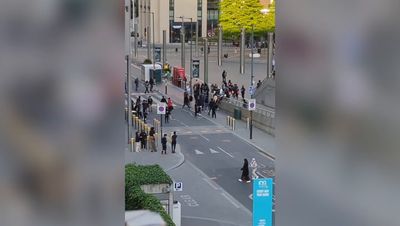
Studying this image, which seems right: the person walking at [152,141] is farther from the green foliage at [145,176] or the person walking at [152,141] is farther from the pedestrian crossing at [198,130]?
the green foliage at [145,176]

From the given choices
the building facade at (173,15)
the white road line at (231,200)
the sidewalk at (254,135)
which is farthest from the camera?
the building facade at (173,15)

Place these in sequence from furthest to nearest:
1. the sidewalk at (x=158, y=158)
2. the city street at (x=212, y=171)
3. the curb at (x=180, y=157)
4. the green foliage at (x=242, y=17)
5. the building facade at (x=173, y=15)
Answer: the building facade at (x=173, y=15) → the green foliage at (x=242, y=17) → the sidewalk at (x=158, y=158) → the curb at (x=180, y=157) → the city street at (x=212, y=171)

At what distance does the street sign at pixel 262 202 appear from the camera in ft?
50.8

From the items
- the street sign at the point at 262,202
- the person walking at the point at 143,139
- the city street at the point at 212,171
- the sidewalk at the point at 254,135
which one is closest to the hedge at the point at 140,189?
the street sign at the point at 262,202

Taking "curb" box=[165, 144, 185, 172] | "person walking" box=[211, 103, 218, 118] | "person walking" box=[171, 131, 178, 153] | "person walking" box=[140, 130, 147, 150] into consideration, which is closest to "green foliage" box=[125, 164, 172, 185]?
"curb" box=[165, 144, 185, 172]

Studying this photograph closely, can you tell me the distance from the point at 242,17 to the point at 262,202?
8158 cm

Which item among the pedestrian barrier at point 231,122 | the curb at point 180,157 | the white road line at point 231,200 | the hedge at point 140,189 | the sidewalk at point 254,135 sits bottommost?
the white road line at point 231,200

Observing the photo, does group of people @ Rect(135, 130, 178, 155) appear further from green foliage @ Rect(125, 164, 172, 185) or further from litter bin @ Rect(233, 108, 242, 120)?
green foliage @ Rect(125, 164, 172, 185)

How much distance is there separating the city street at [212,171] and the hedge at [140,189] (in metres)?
2.97

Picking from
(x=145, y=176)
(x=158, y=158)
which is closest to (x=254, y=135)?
(x=158, y=158)

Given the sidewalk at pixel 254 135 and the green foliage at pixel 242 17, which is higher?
the green foliage at pixel 242 17
